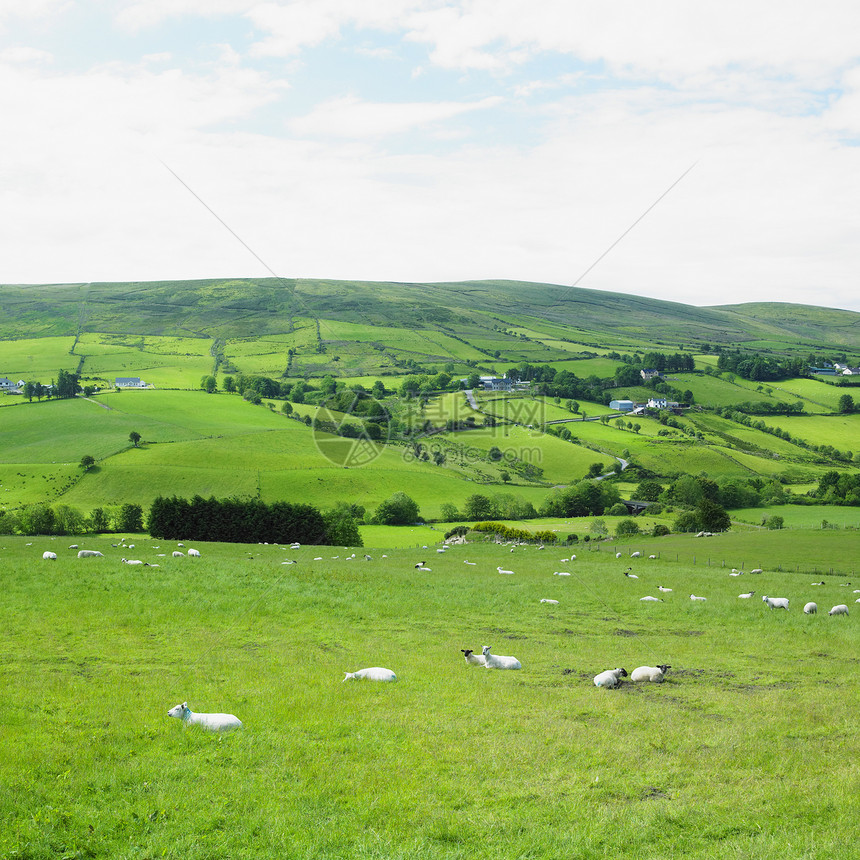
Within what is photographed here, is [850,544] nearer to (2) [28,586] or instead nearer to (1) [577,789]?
(1) [577,789]

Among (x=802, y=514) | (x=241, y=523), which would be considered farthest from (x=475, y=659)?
(x=802, y=514)

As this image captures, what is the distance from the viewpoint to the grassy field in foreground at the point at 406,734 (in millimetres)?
7141

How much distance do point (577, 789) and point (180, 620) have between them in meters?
13.7

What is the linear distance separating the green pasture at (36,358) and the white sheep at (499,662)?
146 m

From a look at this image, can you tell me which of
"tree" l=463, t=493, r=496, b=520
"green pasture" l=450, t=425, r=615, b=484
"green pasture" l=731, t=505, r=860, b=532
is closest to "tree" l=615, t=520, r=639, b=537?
"tree" l=463, t=493, r=496, b=520

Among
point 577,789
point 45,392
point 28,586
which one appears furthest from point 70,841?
point 45,392

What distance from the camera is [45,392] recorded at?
402ft

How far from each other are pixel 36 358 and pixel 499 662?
175727 mm

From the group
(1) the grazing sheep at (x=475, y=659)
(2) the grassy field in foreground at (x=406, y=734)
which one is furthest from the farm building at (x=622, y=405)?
(1) the grazing sheep at (x=475, y=659)

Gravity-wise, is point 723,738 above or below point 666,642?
above

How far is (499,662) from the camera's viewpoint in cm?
1510

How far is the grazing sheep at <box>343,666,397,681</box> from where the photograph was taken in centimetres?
1322

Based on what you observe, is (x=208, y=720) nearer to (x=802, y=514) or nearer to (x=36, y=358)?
(x=802, y=514)

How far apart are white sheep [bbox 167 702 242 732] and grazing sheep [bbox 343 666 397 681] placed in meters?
3.30
